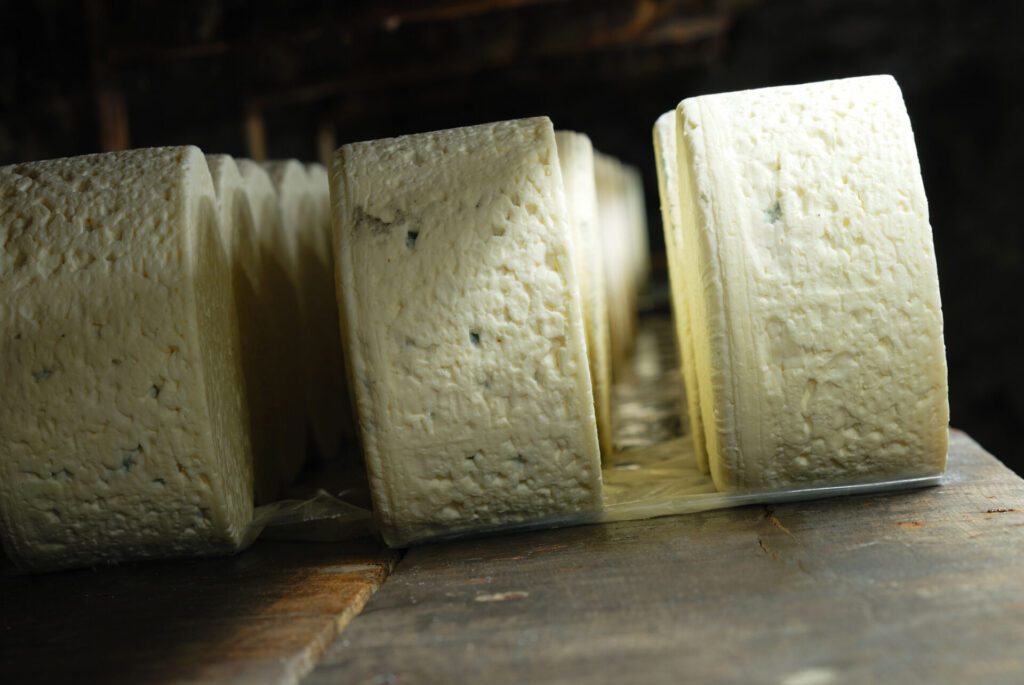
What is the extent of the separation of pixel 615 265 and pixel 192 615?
302 cm

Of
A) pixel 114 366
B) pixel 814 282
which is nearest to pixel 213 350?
pixel 114 366

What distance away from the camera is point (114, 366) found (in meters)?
1.93

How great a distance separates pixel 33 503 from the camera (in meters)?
1.97

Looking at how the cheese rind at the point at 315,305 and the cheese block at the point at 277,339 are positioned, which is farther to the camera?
the cheese rind at the point at 315,305

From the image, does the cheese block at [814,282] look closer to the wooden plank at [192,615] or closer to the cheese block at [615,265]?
the wooden plank at [192,615]

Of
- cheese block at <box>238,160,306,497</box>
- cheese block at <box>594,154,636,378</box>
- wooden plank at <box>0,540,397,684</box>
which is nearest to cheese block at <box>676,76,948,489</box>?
wooden plank at <box>0,540,397,684</box>

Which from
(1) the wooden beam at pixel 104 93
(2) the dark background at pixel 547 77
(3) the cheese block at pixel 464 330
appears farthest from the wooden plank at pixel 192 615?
(2) the dark background at pixel 547 77

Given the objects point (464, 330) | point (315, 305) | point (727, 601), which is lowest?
point (727, 601)

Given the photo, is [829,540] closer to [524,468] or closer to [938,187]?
[524,468]

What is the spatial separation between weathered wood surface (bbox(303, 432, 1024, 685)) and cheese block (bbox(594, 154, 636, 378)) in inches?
76.0

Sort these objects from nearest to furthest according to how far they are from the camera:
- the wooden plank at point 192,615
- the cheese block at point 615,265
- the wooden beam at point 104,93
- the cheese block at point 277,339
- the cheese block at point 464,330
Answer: the wooden plank at point 192,615 < the cheese block at point 464,330 < the cheese block at point 277,339 < the wooden beam at point 104,93 < the cheese block at point 615,265

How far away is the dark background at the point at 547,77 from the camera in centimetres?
389

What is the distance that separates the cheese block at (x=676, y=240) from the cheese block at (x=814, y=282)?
285 millimetres

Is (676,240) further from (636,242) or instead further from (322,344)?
(636,242)
